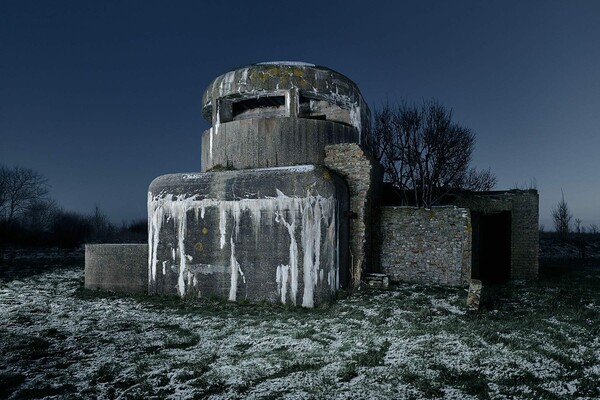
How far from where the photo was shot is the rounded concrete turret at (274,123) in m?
9.50

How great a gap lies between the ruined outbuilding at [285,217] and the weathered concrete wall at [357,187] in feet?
0.09

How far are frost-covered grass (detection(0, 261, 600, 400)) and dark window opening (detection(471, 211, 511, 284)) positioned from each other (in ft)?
14.6

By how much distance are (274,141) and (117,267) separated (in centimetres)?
523

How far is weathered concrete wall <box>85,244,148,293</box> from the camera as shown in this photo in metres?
9.52

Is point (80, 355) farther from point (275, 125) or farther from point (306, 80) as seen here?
point (306, 80)

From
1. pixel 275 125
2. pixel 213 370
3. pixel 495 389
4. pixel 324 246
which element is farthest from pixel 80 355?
pixel 275 125

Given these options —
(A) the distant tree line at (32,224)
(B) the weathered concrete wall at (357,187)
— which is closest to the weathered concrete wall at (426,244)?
(B) the weathered concrete wall at (357,187)

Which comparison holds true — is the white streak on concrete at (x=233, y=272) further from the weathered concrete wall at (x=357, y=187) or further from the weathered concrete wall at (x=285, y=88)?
the weathered concrete wall at (x=285, y=88)

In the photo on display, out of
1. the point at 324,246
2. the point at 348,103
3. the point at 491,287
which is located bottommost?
the point at 491,287

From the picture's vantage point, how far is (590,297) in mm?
8727

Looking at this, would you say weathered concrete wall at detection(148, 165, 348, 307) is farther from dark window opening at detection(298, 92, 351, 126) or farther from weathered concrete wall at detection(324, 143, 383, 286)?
dark window opening at detection(298, 92, 351, 126)

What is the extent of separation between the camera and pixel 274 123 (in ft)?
31.3

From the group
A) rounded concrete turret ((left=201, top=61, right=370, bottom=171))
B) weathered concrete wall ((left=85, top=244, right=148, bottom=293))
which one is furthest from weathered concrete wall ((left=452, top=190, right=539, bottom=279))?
weathered concrete wall ((left=85, top=244, right=148, bottom=293))

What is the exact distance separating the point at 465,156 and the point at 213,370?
642 inches
